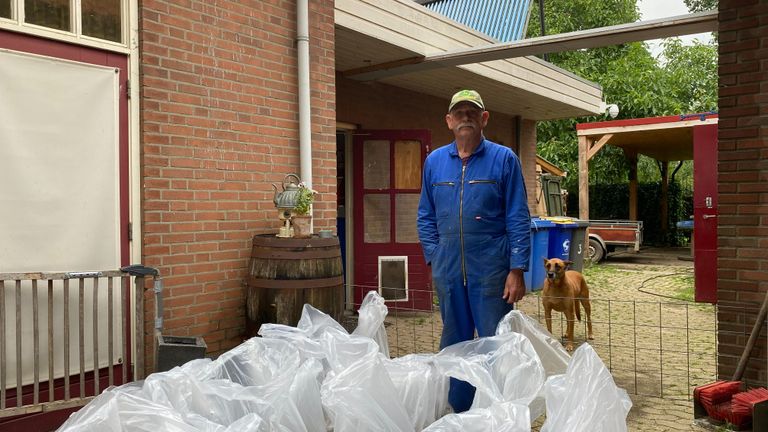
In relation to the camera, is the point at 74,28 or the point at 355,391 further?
the point at 74,28

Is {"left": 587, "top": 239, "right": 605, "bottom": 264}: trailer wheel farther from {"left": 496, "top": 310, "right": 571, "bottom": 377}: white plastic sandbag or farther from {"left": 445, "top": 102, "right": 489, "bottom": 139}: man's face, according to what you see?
{"left": 445, "top": 102, "right": 489, "bottom": 139}: man's face

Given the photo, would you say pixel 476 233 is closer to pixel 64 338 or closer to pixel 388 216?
pixel 64 338

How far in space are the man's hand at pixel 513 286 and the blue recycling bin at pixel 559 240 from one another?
6828 millimetres

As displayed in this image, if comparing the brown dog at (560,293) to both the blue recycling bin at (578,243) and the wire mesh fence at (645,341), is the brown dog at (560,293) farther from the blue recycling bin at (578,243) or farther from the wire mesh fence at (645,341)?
the blue recycling bin at (578,243)

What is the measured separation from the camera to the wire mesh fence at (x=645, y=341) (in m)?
4.68

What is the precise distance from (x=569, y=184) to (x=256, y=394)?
23107 millimetres

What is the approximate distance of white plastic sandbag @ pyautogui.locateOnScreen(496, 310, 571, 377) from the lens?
3.22 meters

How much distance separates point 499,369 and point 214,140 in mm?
2645

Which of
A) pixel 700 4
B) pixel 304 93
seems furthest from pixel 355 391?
pixel 700 4

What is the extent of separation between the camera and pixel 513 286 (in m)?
3.35

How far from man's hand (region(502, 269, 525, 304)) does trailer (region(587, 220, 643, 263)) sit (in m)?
11.8

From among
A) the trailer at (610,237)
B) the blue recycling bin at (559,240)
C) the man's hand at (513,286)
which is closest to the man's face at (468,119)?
the man's hand at (513,286)

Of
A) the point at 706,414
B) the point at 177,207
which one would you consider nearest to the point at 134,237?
the point at 177,207

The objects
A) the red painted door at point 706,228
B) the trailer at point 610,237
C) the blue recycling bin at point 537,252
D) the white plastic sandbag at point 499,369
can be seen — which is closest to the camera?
the white plastic sandbag at point 499,369
